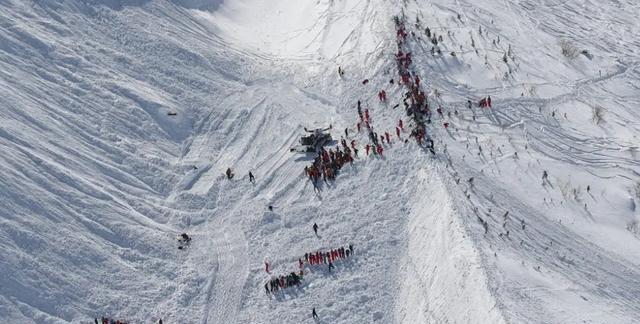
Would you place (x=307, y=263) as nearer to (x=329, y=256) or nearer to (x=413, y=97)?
(x=329, y=256)

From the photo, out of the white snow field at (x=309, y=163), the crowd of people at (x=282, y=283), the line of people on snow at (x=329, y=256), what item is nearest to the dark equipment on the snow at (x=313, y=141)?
the white snow field at (x=309, y=163)

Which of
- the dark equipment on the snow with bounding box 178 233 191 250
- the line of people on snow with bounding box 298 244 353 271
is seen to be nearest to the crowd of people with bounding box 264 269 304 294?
the line of people on snow with bounding box 298 244 353 271

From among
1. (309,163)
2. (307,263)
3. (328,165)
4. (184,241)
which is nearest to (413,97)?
(328,165)

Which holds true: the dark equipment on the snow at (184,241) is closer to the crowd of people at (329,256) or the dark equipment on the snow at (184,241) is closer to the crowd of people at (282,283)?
the crowd of people at (282,283)

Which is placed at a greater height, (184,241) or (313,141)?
(313,141)

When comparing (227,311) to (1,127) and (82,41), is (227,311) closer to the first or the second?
(1,127)

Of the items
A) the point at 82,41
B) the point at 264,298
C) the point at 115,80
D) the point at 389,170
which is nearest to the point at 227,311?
the point at 264,298
